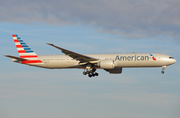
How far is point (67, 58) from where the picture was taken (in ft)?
153

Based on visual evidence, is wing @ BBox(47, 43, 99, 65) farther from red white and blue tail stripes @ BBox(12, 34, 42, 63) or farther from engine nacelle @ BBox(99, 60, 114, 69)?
red white and blue tail stripes @ BBox(12, 34, 42, 63)

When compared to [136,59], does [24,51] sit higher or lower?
higher

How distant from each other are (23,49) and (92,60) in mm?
14790

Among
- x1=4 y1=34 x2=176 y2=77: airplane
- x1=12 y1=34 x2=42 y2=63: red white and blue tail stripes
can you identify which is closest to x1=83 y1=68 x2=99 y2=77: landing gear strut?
x1=4 y1=34 x2=176 y2=77: airplane

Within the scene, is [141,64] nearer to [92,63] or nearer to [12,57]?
[92,63]

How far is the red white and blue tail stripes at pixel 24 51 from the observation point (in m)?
49.2

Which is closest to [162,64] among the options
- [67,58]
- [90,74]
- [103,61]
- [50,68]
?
[103,61]

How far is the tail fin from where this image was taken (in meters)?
49.6

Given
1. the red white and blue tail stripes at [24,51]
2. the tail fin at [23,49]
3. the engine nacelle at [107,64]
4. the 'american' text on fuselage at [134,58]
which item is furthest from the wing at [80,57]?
the tail fin at [23,49]

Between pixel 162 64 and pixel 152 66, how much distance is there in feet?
5.39

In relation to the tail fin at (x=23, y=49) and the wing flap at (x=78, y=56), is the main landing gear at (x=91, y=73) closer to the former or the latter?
the wing flap at (x=78, y=56)

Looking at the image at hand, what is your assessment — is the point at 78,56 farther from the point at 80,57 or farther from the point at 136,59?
the point at 136,59

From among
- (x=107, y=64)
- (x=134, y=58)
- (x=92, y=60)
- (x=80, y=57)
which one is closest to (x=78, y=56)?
(x=80, y=57)

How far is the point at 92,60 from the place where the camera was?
1747 inches
